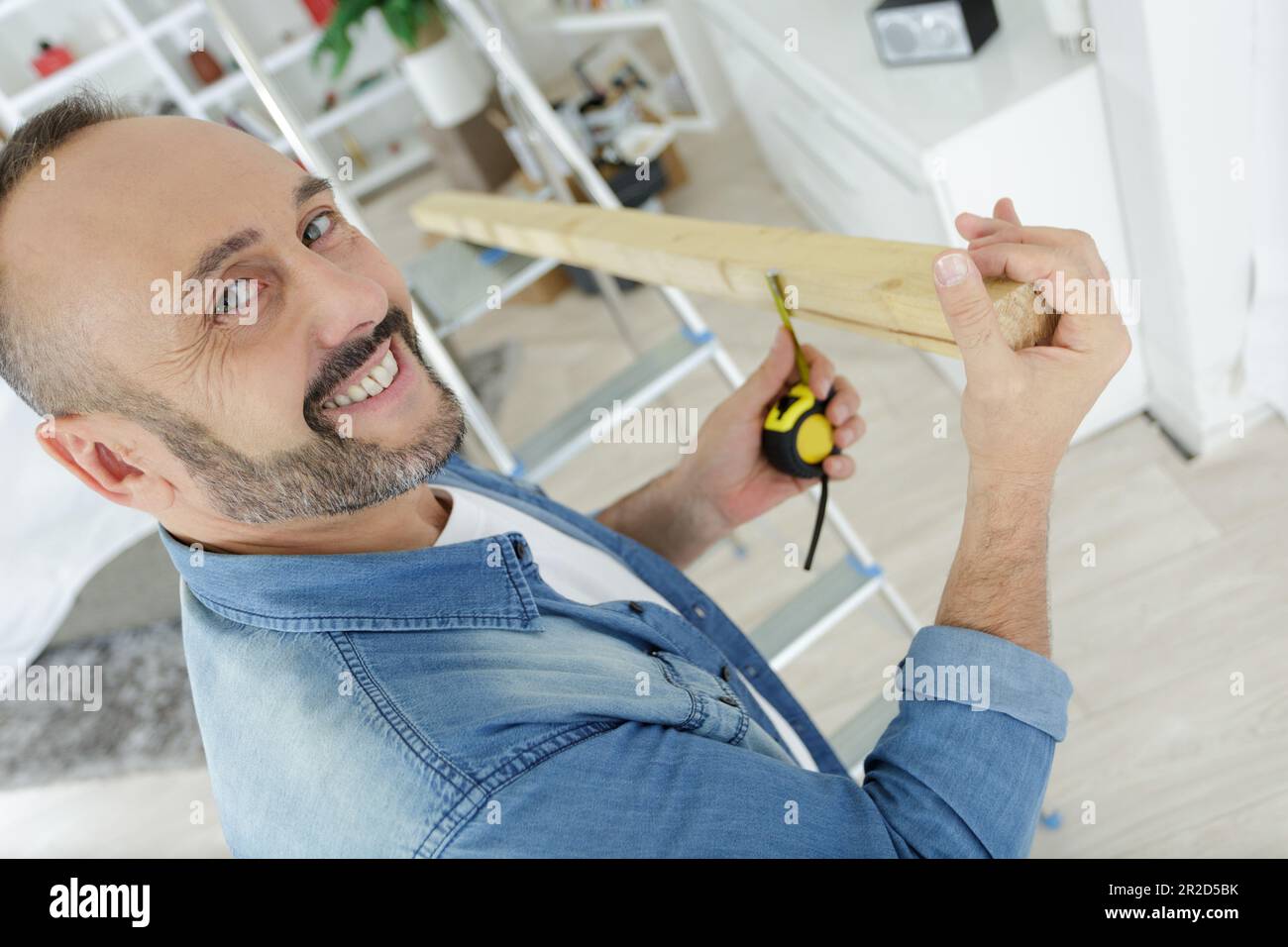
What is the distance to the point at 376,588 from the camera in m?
0.81

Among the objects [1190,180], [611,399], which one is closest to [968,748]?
[611,399]

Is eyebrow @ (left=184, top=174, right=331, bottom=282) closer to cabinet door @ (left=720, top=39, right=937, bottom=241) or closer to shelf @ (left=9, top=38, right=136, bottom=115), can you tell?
cabinet door @ (left=720, top=39, right=937, bottom=241)

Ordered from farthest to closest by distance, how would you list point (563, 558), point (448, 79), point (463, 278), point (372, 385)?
point (448, 79) < point (463, 278) < point (563, 558) < point (372, 385)

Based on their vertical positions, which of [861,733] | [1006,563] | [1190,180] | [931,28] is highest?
[1006,563]

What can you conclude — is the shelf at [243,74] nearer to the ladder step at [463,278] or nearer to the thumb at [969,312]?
the ladder step at [463,278]

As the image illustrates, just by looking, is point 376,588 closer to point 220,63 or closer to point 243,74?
point 243,74

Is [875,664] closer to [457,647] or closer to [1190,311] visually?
[1190,311]

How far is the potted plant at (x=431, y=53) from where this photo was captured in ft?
11.0

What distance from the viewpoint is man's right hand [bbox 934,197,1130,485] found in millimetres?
710

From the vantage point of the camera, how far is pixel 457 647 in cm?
78

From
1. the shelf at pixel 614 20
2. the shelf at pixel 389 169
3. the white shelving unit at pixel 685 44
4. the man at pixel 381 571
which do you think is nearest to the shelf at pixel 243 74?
the shelf at pixel 389 169

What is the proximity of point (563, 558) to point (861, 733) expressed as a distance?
683 millimetres

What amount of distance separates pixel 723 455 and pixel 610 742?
597mm
